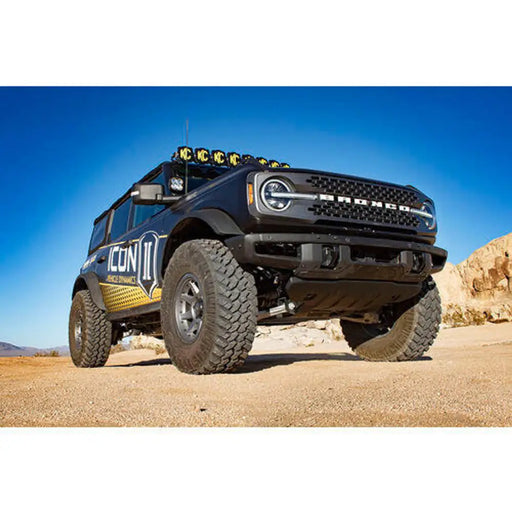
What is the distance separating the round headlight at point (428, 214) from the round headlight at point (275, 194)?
1.32 meters

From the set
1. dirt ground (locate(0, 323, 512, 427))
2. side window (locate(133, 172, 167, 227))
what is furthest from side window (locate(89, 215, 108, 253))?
dirt ground (locate(0, 323, 512, 427))

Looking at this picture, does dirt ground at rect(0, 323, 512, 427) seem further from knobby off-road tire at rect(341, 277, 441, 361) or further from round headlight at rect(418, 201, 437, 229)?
round headlight at rect(418, 201, 437, 229)

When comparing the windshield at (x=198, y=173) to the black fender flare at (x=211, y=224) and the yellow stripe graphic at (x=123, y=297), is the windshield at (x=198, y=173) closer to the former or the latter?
the black fender flare at (x=211, y=224)

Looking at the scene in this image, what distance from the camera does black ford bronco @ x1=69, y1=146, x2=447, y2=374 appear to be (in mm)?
3475

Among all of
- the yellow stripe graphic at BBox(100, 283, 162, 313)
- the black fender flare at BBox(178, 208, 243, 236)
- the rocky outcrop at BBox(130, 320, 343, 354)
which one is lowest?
the rocky outcrop at BBox(130, 320, 343, 354)

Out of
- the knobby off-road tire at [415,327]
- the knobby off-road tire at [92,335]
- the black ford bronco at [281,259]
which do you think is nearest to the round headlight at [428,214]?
the black ford bronco at [281,259]

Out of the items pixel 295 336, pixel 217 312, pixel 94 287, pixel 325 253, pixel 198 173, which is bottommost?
pixel 295 336

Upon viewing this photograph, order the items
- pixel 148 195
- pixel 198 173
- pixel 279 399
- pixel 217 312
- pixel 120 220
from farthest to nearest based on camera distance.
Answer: pixel 120 220 < pixel 198 173 < pixel 148 195 < pixel 217 312 < pixel 279 399

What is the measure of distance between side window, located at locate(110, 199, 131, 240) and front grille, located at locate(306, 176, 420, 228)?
10.8 ft

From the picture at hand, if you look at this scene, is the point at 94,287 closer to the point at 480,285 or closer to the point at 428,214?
the point at 428,214

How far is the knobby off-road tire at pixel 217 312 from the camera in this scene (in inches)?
135

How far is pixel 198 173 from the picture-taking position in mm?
5164

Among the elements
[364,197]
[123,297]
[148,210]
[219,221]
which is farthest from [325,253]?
[123,297]

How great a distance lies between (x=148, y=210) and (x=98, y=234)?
2.33 meters
